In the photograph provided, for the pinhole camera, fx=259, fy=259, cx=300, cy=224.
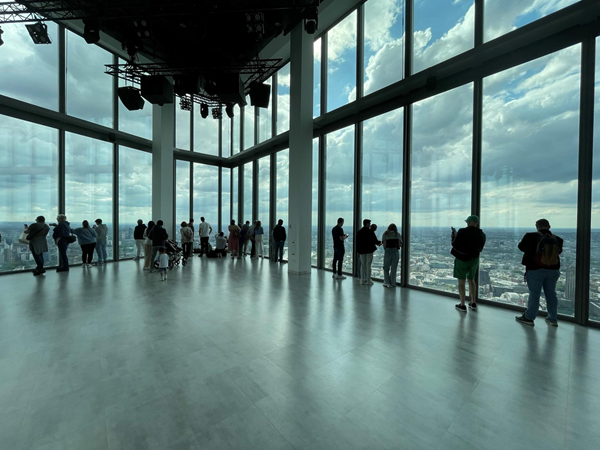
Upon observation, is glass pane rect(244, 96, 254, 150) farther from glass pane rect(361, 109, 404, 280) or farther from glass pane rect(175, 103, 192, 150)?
glass pane rect(361, 109, 404, 280)

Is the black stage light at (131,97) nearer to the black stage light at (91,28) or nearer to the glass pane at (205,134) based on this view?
the black stage light at (91,28)

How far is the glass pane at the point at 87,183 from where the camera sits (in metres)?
8.34

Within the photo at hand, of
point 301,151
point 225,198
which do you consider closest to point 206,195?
point 225,198

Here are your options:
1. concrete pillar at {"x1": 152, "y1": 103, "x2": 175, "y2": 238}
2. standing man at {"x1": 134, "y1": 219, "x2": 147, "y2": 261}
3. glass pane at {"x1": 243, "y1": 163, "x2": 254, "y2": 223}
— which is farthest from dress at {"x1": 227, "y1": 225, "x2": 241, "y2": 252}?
standing man at {"x1": 134, "y1": 219, "x2": 147, "y2": 261}

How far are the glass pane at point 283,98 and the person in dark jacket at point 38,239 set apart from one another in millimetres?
7846

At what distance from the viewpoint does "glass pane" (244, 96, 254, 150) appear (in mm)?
11727

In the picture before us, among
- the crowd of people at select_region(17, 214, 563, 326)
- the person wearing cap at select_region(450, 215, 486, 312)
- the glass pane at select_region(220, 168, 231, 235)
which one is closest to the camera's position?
the crowd of people at select_region(17, 214, 563, 326)

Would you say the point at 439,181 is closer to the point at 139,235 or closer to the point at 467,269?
the point at 467,269

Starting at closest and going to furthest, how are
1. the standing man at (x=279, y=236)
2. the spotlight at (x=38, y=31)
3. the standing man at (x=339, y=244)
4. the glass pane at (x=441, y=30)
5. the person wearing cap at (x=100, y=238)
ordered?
the glass pane at (x=441, y=30) → the spotlight at (x=38, y=31) → the standing man at (x=339, y=244) → the person wearing cap at (x=100, y=238) → the standing man at (x=279, y=236)

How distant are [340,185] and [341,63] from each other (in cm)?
360

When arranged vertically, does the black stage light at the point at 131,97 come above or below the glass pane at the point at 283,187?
above

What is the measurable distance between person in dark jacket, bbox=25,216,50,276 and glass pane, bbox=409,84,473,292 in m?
9.46

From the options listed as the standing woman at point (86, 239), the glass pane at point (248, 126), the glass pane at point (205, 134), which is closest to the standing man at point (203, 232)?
the standing woman at point (86, 239)

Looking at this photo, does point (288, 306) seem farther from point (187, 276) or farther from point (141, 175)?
point (141, 175)
